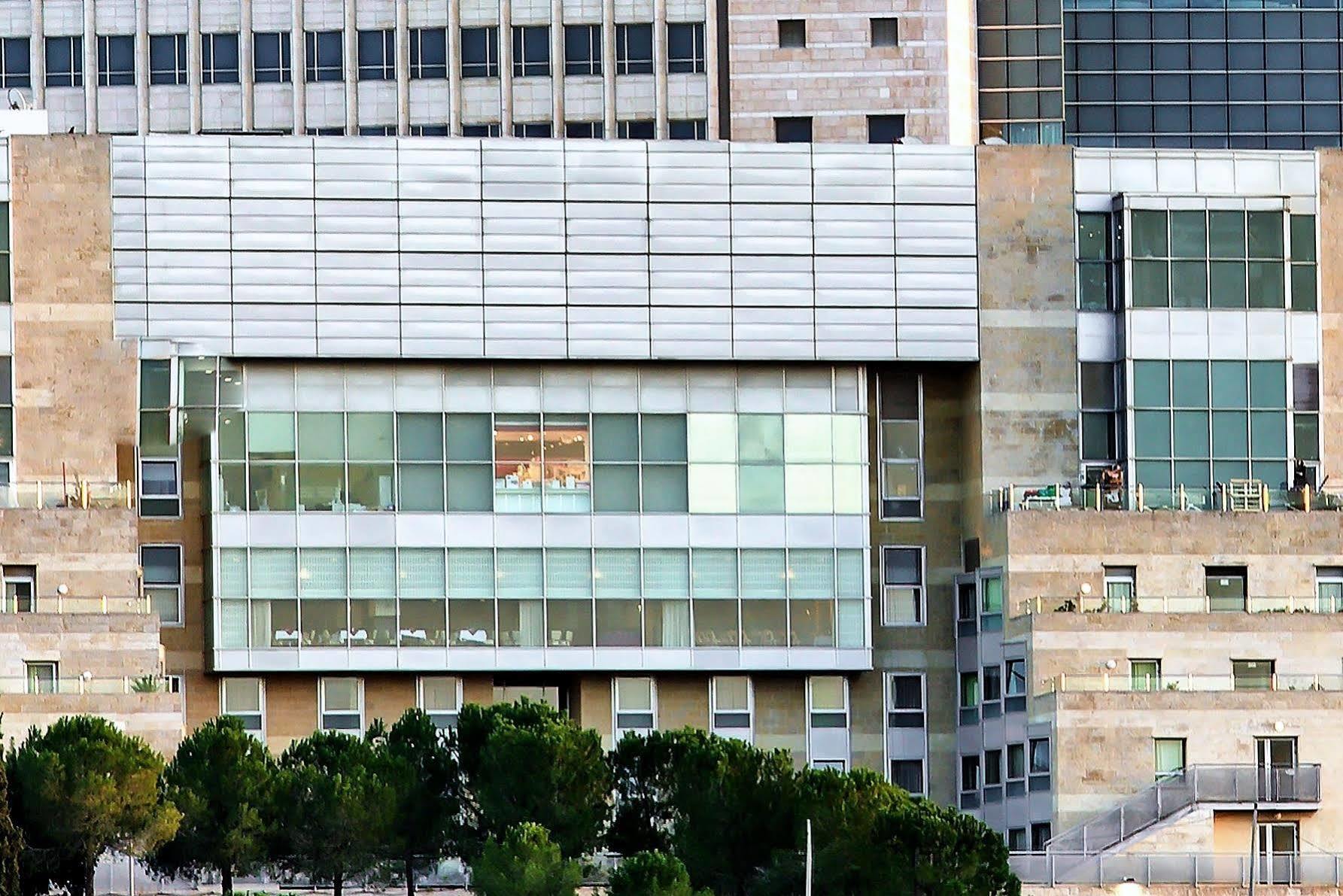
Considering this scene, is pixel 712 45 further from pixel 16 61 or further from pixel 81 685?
pixel 81 685

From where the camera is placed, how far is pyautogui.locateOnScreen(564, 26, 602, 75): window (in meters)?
162

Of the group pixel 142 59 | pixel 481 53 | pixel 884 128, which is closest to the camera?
pixel 884 128

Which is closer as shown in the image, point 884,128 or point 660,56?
point 884,128

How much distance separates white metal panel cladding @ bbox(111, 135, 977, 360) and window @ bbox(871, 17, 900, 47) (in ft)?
63.0

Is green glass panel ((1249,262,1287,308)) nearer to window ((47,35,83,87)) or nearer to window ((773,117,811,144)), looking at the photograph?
window ((773,117,811,144))

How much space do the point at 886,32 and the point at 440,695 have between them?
33.4 metres

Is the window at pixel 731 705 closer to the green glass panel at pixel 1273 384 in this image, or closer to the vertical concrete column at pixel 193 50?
the green glass panel at pixel 1273 384

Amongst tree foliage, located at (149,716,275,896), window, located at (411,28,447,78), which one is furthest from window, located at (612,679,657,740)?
window, located at (411,28,447,78)

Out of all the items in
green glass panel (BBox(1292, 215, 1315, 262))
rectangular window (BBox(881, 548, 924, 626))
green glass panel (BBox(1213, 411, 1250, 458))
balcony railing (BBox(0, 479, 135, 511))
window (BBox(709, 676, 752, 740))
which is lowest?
window (BBox(709, 676, 752, 740))

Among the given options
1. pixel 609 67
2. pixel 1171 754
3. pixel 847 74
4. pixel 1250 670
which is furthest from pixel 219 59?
pixel 1171 754

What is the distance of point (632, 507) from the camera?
13750 centimetres

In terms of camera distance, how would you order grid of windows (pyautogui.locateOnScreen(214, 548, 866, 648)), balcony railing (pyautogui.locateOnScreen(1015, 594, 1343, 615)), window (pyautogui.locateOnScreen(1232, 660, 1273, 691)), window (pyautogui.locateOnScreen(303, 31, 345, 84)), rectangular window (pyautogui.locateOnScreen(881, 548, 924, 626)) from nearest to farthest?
window (pyautogui.locateOnScreen(1232, 660, 1273, 691))
balcony railing (pyautogui.locateOnScreen(1015, 594, 1343, 615))
grid of windows (pyautogui.locateOnScreen(214, 548, 866, 648))
rectangular window (pyautogui.locateOnScreen(881, 548, 924, 626))
window (pyautogui.locateOnScreen(303, 31, 345, 84))

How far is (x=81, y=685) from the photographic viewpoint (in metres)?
129

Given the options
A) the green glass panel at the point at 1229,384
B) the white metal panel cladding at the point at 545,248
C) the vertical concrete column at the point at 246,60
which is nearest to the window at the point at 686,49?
the vertical concrete column at the point at 246,60
